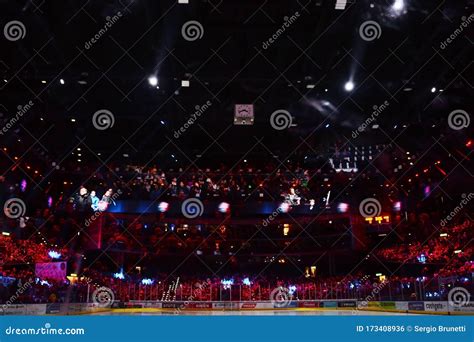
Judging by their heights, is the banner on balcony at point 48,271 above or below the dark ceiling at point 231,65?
below

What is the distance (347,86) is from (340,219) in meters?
20.9

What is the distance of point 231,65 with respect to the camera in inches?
430

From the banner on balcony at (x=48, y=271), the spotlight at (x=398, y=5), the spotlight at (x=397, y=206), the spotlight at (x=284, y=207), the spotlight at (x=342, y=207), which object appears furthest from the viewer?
the spotlight at (x=342, y=207)

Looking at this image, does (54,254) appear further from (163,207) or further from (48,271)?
(163,207)

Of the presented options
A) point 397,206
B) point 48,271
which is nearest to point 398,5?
point 48,271

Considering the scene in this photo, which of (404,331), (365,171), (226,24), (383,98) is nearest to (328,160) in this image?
(365,171)

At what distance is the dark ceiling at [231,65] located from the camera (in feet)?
29.2

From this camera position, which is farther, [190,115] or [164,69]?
[190,115]

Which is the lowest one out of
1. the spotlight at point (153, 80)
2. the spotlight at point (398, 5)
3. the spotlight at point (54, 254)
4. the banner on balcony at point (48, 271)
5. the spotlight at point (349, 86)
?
the banner on balcony at point (48, 271)

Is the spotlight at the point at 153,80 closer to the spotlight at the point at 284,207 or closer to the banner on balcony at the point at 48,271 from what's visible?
the banner on balcony at the point at 48,271

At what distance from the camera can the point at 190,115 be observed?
13641 mm

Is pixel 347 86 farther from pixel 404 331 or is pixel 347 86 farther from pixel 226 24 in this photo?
pixel 404 331

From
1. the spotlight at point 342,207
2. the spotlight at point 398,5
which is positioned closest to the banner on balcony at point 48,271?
the spotlight at point 398,5

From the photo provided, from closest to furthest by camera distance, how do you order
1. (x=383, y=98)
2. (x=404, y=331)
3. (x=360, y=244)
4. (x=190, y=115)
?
(x=404, y=331)
(x=383, y=98)
(x=190, y=115)
(x=360, y=244)
